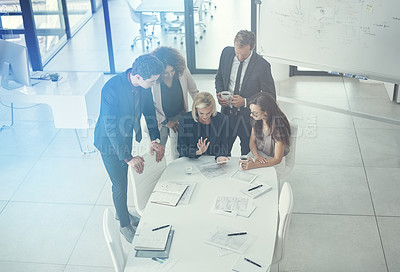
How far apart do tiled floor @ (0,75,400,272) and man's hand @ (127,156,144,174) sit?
2.92ft

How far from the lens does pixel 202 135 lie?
4.52 meters

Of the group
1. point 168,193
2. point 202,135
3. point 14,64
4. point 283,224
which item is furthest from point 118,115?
point 14,64

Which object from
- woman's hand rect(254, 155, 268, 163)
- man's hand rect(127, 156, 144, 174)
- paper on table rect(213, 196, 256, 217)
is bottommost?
paper on table rect(213, 196, 256, 217)

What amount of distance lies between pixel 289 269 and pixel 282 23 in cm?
281

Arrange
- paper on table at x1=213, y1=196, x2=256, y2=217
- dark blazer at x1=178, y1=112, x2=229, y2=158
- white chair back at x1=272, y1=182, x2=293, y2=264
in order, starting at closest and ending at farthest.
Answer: white chair back at x1=272, y1=182, x2=293, y2=264 → paper on table at x1=213, y1=196, x2=256, y2=217 → dark blazer at x1=178, y1=112, x2=229, y2=158

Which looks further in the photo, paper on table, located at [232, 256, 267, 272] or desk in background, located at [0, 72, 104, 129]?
desk in background, located at [0, 72, 104, 129]

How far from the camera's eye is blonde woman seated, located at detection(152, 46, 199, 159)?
454 cm

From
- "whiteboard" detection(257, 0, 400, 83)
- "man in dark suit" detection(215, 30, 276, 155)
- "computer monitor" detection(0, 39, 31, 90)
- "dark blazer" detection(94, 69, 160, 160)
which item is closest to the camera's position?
"dark blazer" detection(94, 69, 160, 160)

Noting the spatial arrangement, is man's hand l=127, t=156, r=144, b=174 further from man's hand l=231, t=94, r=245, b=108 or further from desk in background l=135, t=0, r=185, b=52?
desk in background l=135, t=0, r=185, b=52

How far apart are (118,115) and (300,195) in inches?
85.9

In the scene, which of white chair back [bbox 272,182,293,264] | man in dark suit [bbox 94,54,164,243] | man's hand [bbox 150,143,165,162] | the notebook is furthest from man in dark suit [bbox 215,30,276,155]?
the notebook

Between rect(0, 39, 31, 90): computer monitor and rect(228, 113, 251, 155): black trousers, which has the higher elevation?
rect(0, 39, 31, 90): computer monitor

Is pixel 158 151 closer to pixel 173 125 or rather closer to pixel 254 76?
pixel 173 125

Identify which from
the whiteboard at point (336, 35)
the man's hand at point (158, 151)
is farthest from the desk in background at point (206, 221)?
the whiteboard at point (336, 35)
